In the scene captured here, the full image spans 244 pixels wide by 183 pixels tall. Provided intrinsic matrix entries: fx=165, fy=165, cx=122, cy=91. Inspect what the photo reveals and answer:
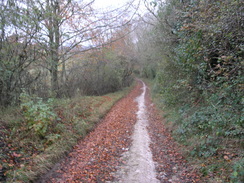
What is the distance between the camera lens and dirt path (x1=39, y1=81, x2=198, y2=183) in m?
4.05

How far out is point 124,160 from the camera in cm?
492

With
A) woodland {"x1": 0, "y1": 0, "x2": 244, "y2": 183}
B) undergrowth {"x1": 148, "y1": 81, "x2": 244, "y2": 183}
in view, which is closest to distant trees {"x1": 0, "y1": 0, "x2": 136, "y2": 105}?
woodland {"x1": 0, "y1": 0, "x2": 244, "y2": 183}

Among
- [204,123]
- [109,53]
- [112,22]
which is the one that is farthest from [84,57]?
[204,123]

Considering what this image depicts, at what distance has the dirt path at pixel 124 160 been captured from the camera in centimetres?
405

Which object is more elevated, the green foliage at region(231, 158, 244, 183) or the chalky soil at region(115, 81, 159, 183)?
the green foliage at region(231, 158, 244, 183)

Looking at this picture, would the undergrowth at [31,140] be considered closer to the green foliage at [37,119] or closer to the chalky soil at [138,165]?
the green foliage at [37,119]

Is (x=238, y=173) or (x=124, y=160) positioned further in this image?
(x=124, y=160)

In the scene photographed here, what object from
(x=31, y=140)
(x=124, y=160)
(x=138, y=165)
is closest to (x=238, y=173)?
(x=138, y=165)

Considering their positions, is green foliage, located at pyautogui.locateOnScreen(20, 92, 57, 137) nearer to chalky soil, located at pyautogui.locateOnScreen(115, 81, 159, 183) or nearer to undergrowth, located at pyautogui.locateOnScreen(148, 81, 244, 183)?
chalky soil, located at pyautogui.locateOnScreen(115, 81, 159, 183)

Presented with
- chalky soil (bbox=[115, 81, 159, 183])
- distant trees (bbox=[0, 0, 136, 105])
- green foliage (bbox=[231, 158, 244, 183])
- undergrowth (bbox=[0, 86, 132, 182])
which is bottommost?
chalky soil (bbox=[115, 81, 159, 183])

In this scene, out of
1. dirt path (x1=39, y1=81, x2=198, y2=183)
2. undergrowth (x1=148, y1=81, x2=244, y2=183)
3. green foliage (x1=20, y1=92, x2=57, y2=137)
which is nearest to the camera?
undergrowth (x1=148, y1=81, x2=244, y2=183)

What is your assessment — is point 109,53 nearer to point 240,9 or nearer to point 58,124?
point 58,124

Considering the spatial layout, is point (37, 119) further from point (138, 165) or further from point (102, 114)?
point (102, 114)

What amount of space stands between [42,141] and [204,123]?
5391 millimetres
